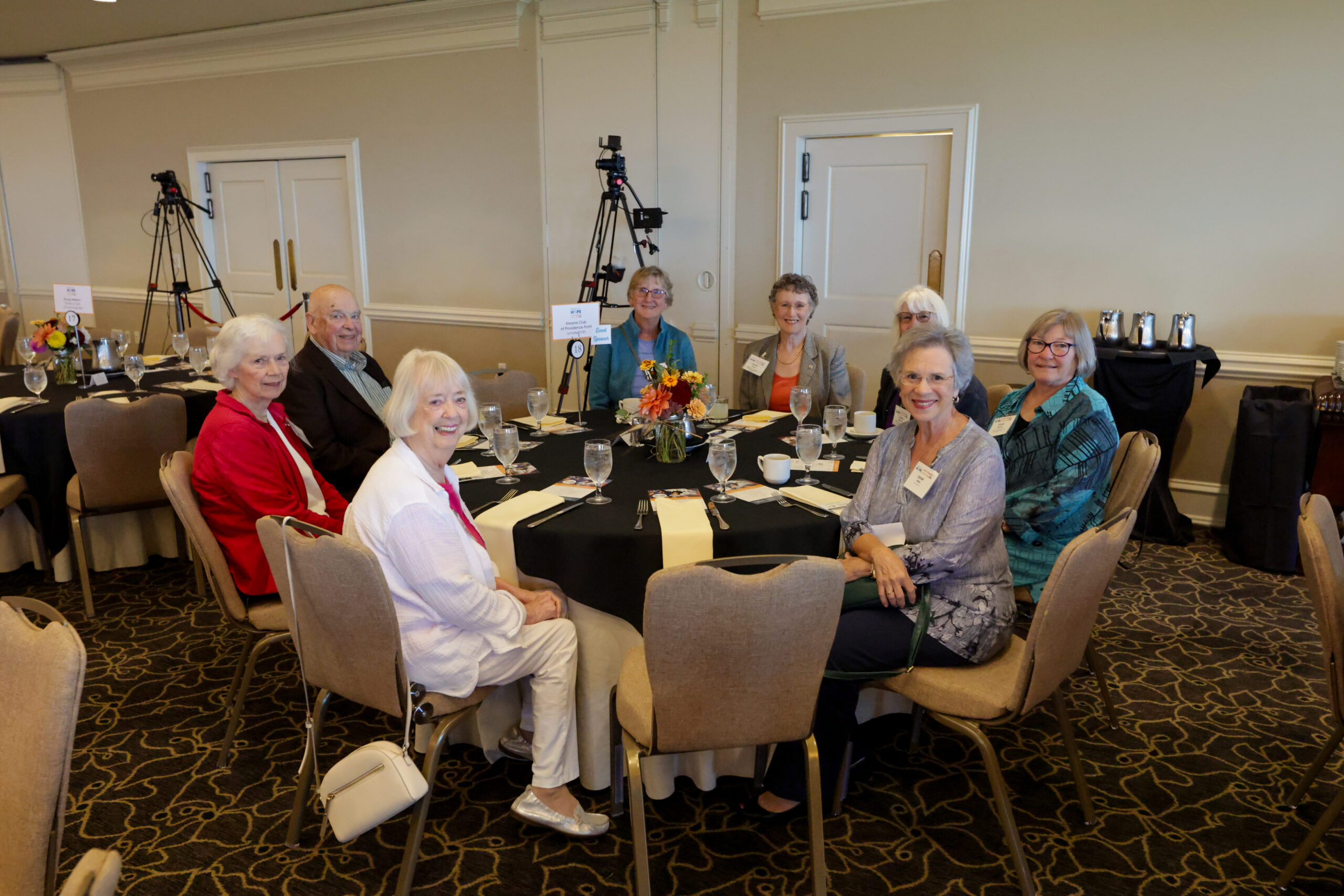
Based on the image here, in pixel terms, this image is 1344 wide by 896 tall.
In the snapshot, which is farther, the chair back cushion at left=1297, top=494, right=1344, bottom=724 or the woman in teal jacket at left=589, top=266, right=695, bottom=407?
the woman in teal jacket at left=589, top=266, right=695, bottom=407

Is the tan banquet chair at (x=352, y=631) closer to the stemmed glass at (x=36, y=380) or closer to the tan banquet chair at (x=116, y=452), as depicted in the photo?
the tan banquet chair at (x=116, y=452)

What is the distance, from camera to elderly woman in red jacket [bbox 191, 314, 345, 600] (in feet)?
8.82

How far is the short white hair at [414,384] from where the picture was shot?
2.26 m

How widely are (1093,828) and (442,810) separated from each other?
176cm

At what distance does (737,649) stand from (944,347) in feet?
3.61

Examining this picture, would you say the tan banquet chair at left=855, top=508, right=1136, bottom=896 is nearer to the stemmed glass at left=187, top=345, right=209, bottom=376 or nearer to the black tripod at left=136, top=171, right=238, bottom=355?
the stemmed glass at left=187, top=345, right=209, bottom=376

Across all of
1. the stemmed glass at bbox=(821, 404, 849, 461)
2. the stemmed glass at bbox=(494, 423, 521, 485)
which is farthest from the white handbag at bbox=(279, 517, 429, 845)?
the stemmed glass at bbox=(821, 404, 849, 461)

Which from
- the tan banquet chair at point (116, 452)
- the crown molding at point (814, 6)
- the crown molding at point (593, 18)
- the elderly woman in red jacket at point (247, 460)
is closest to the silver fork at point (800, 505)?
the elderly woman in red jacket at point (247, 460)

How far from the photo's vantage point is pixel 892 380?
11.7 ft

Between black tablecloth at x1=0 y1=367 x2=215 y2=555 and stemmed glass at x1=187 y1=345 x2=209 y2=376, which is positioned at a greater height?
stemmed glass at x1=187 y1=345 x2=209 y2=376

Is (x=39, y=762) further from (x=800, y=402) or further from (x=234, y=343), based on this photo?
(x=800, y=402)

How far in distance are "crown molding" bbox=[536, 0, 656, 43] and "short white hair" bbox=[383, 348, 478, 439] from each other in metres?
4.23

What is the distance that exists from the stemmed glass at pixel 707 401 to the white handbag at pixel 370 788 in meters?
1.43

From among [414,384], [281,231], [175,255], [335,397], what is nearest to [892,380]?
[414,384]
